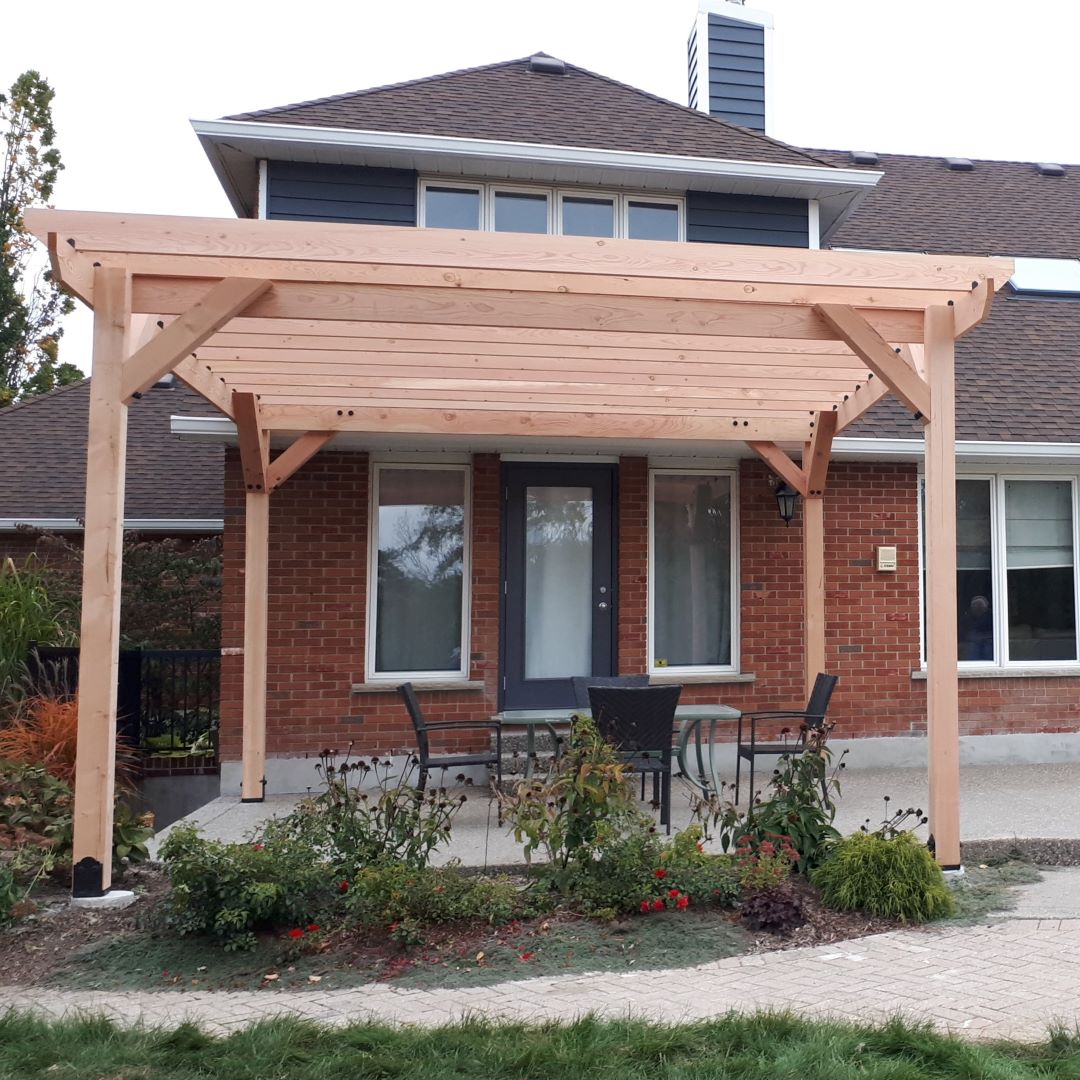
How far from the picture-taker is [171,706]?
1003 cm

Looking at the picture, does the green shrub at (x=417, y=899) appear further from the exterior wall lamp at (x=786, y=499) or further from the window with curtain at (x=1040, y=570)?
the window with curtain at (x=1040, y=570)

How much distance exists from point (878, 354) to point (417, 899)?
3758mm

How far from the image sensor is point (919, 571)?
9.84 meters

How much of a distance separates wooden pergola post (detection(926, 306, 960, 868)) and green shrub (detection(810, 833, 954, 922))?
53 cm

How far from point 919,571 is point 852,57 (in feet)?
42.5

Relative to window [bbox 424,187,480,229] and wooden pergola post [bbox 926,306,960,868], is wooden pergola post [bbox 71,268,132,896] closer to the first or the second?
wooden pergola post [bbox 926,306,960,868]

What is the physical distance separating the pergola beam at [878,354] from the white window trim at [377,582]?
4.22m

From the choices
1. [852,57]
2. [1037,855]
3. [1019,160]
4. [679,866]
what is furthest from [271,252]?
[852,57]

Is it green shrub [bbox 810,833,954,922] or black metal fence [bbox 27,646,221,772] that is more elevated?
black metal fence [bbox 27,646,221,772]

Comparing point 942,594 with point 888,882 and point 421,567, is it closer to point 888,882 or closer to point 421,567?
point 888,882

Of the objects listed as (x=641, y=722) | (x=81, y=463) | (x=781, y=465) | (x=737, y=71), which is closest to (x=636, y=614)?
(x=781, y=465)

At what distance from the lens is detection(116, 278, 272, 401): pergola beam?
5438 mm

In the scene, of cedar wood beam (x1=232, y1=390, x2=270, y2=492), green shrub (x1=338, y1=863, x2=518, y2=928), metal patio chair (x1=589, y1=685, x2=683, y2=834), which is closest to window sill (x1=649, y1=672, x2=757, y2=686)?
metal patio chair (x1=589, y1=685, x2=683, y2=834)

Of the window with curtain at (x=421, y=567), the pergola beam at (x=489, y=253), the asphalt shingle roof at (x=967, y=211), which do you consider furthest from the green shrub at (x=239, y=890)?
the asphalt shingle roof at (x=967, y=211)
